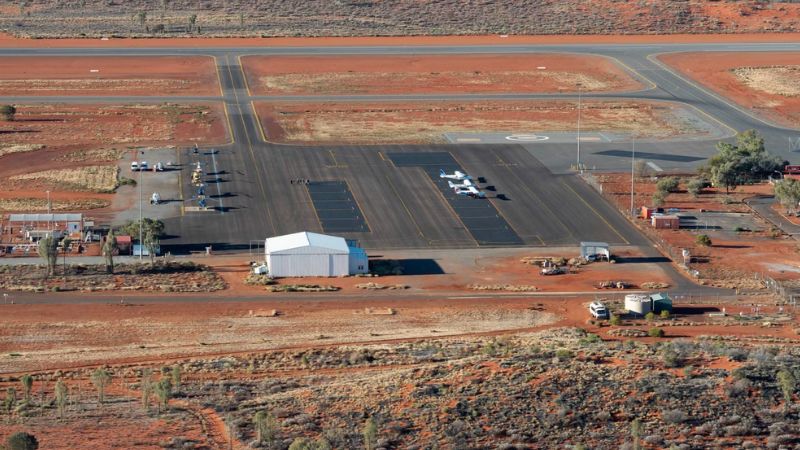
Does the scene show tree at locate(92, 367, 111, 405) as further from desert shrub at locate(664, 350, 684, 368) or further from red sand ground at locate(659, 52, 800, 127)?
red sand ground at locate(659, 52, 800, 127)

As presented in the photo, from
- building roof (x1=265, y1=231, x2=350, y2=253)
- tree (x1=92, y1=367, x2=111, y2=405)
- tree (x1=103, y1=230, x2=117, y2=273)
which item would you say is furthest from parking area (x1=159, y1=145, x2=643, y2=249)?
tree (x1=92, y1=367, x2=111, y2=405)

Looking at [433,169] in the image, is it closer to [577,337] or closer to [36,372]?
[577,337]

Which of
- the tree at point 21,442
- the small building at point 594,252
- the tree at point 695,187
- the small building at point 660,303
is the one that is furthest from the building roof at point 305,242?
the tree at point 21,442

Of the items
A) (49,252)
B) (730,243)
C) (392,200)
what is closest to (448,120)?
(392,200)

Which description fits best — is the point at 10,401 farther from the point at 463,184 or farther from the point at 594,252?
the point at 463,184

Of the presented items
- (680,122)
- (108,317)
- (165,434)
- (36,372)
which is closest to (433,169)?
(680,122)

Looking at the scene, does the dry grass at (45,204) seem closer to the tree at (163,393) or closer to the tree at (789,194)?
the tree at (163,393)
